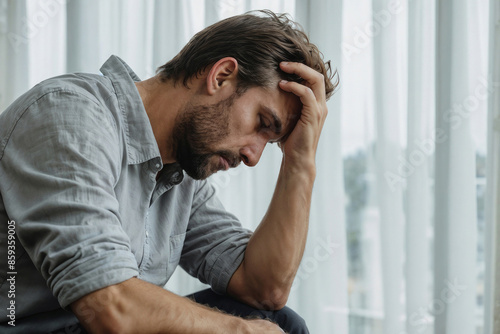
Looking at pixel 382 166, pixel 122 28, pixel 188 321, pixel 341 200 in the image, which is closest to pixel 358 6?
pixel 382 166

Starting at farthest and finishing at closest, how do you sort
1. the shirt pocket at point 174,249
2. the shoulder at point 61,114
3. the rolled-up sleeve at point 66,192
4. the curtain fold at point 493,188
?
the curtain fold at point 493,188
the shirt pocket at point 174,249
the shoulder at point 61,114
the rolled-up sleeve at point 66,192

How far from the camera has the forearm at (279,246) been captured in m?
1.21

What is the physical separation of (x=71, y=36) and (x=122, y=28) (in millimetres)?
235

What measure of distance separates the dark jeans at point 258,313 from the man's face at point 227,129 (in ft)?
0.96

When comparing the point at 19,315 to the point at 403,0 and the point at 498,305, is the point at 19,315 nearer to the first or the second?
the point at 498,305

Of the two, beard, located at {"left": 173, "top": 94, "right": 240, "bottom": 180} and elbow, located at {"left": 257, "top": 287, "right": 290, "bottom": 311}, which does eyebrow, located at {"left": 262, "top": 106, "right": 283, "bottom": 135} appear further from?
elbow, located at {"left": 257, "top": 287, "right": 290, "bottom": 311}

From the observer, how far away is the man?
827 millimetres

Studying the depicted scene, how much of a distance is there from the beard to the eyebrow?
79 mm

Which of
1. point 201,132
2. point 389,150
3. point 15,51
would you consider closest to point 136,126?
point 201,132

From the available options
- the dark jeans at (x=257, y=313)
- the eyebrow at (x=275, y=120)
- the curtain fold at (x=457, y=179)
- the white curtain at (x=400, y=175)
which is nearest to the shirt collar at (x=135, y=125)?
the eyebrow at (x=275, y=120)

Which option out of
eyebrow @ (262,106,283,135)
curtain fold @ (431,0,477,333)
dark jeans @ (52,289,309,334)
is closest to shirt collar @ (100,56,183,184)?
eyebrow @ (262,106,283,135)

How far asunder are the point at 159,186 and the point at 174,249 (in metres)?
0.17

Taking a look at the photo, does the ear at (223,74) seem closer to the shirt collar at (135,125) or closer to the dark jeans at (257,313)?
the shirt collar at (135,125)

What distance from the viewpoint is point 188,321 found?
0.88 metres
